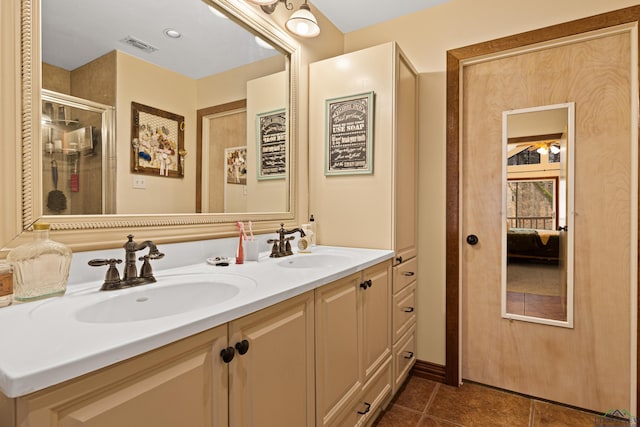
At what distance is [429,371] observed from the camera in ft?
7.32

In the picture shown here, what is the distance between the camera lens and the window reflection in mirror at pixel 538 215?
6.29 ft

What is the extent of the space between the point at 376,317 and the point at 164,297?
3.37 feet

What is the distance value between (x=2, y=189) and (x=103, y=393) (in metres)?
0.70

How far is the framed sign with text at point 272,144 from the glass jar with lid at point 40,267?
105 centimetres

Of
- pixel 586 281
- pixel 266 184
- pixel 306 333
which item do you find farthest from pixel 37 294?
pixel 586 281

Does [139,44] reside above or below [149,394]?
above

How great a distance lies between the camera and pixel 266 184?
188 cm

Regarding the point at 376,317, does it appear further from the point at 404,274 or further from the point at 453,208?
the point at 453,208

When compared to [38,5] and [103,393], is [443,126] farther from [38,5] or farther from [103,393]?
[103,393]

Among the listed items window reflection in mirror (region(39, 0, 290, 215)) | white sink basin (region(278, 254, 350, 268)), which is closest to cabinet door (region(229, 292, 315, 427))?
white sink basin (region(278, 254, 350, 268))

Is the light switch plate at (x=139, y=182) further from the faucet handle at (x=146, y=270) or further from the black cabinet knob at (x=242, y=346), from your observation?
the black cabinet knob at (x=242, y=346)

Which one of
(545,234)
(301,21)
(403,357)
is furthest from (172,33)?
(545,234)

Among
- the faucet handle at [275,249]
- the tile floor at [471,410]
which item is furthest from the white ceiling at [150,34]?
the tile floor at [471,410]

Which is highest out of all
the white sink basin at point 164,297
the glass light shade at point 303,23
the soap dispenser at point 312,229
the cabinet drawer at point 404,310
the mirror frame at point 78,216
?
the glass light shade at point 303,23
